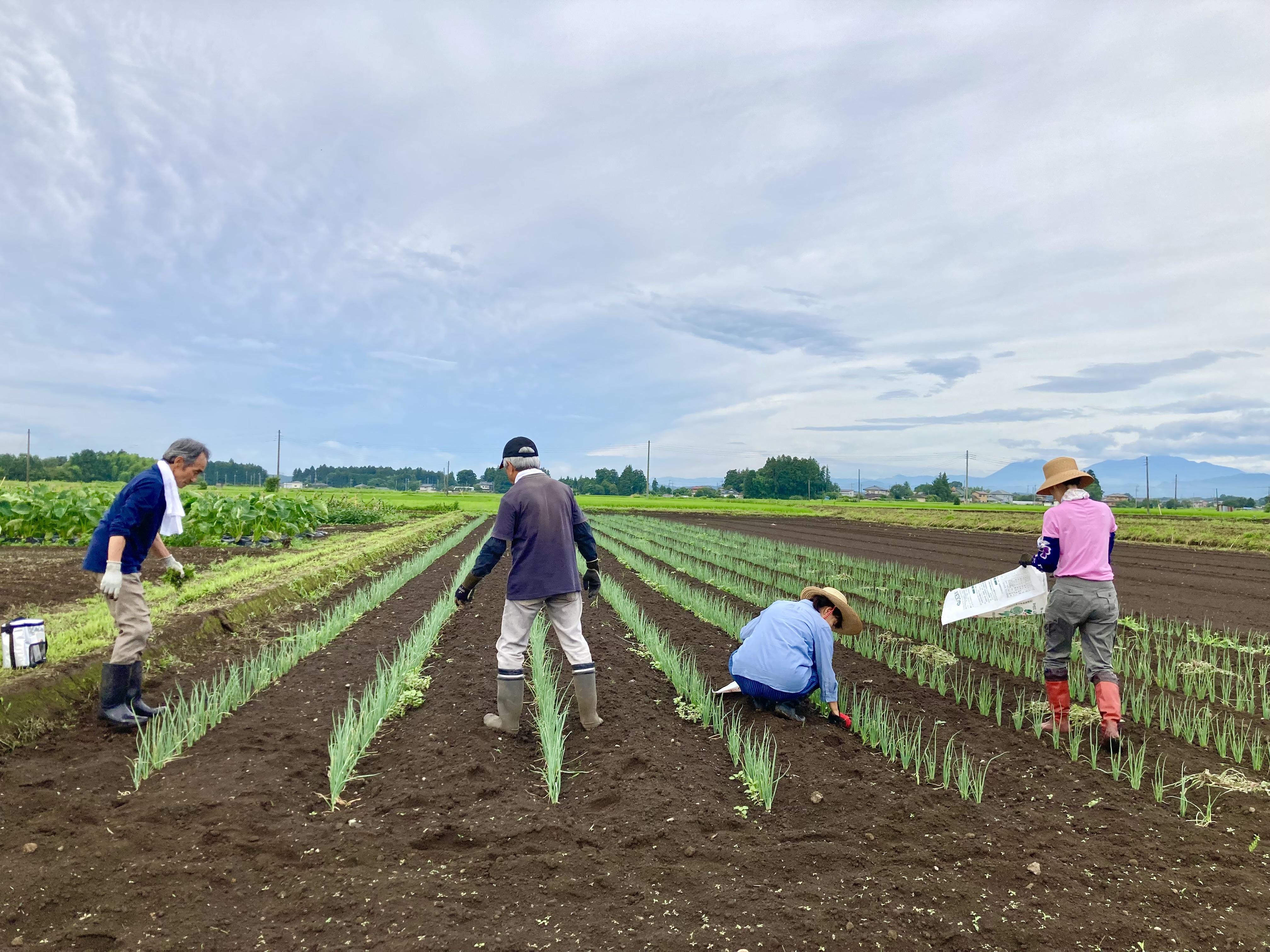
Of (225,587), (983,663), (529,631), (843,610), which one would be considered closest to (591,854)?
(529,631)

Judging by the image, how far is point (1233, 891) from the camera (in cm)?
277

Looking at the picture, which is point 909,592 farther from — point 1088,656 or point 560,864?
point 560,864

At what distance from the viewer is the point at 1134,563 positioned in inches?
581

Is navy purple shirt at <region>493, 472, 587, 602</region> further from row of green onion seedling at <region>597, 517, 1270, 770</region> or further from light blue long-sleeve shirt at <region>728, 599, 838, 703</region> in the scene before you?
row of green onion seedling at <region>597, 517, 1270, 770</region>

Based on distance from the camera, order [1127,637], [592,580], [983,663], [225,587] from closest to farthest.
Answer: [592,580] → [983,663] → [1127,637] → [225,587]

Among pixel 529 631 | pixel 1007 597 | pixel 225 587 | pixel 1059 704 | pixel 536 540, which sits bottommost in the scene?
pixel 1059 704

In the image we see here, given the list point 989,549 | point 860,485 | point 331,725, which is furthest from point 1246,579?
point 860,485

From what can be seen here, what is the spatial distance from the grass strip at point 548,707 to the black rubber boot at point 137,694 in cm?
222

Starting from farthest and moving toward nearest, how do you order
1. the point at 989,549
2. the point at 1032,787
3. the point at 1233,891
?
the point at 989,549 → the point at 1032,787 → the point at 1233,891

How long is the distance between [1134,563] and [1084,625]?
1284 centimetres

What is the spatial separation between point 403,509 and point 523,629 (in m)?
35.5

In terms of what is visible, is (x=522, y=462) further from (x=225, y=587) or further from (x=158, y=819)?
(x=225, y=587)

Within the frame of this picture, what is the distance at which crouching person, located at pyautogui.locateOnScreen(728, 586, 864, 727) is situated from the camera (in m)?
4.48

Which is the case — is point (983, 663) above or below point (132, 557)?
below
